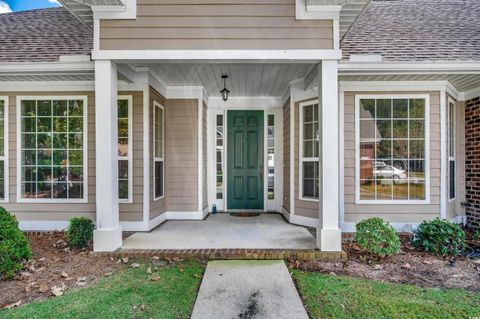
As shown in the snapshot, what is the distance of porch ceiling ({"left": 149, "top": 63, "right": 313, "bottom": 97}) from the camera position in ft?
15.8

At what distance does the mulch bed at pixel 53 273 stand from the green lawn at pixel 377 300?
2.24m

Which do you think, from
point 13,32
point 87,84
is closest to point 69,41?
point 87,84

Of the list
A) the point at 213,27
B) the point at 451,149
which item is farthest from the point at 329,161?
the point at 451,149

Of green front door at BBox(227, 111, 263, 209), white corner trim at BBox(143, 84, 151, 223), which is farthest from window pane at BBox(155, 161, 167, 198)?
green front door at BBox(227, 111, 263, 209)

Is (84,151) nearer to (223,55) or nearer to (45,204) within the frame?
(45,204)

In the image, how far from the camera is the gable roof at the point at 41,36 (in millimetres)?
4840

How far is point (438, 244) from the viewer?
4.09 metres

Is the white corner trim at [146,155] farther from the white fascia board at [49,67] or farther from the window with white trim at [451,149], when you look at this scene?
the window with white trim at [451,149]

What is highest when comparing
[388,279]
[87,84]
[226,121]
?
[87,84]

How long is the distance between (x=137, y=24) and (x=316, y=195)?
389cm

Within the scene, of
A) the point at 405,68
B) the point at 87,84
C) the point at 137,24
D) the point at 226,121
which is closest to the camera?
the point at 137,24

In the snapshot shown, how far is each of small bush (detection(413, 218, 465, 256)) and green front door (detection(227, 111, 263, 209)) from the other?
136 inches

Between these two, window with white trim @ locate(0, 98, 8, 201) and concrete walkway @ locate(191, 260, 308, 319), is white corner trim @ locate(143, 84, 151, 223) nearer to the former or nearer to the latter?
concrete walkway @ locate(191, 260, 308, 319)

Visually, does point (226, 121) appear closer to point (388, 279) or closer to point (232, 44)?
point (232, 44)
